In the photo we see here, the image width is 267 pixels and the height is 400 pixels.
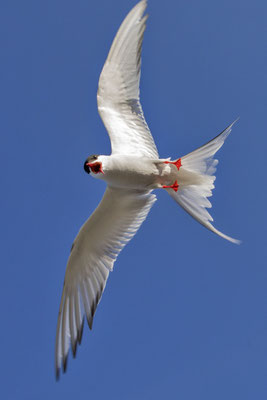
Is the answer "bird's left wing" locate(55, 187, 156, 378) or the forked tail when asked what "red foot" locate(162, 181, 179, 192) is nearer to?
the forked tail

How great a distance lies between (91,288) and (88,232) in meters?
0.63

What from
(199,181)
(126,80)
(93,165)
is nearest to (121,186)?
(93,165)

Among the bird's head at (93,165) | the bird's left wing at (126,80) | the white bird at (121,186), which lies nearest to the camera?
the bird's head at (93,165)

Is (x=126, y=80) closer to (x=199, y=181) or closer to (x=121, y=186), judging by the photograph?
(x=121, y=186)

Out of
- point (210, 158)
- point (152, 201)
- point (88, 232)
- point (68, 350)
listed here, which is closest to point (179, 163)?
point (210, 158)

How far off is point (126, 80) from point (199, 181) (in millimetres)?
1469

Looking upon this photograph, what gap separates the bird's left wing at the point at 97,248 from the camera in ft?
20.8

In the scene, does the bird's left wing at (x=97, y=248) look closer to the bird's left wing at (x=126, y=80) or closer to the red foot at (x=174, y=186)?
the red foot at (x=174, y=186)

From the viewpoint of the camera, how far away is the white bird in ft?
19.7

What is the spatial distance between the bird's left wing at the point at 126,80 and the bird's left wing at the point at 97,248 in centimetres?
72

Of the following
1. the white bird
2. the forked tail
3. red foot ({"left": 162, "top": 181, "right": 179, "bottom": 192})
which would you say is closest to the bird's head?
the white bird

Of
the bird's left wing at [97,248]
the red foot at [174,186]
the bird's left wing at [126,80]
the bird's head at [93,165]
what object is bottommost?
the bird's left wing at [97,248]

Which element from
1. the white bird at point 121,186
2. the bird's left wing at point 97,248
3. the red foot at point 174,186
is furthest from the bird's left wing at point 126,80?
the bird's left wing at point 97,248

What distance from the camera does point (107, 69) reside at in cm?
647
